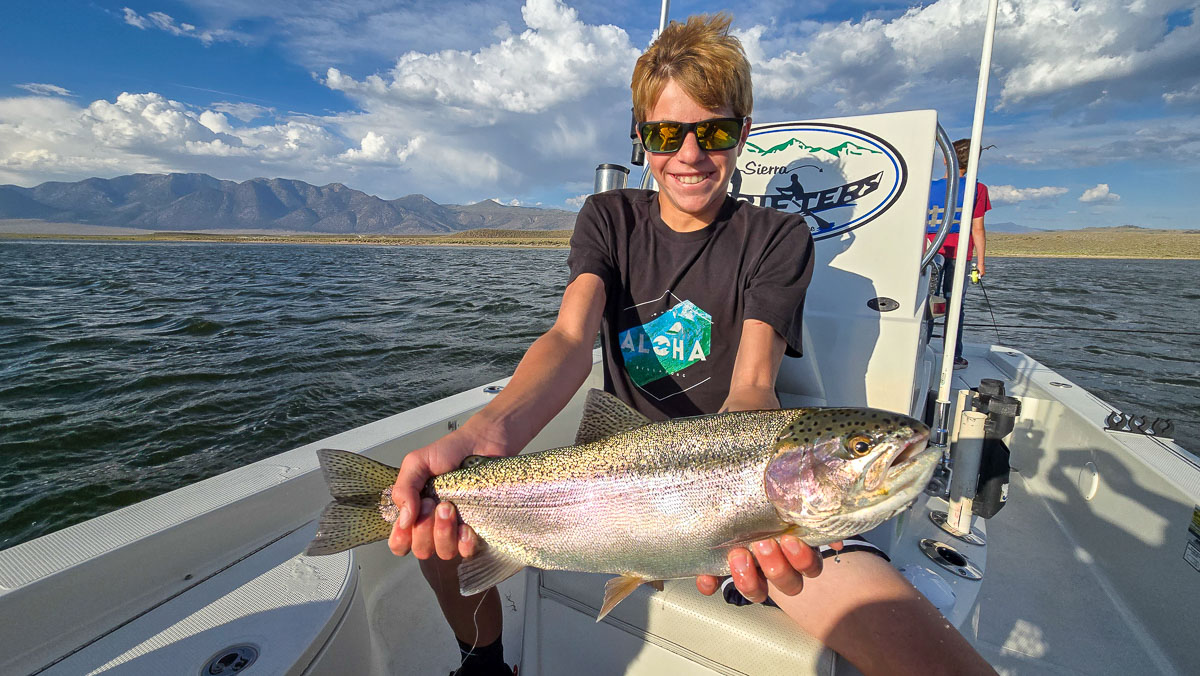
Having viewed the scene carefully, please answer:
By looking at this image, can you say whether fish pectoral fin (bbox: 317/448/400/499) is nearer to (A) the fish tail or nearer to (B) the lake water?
(A) the fish tail

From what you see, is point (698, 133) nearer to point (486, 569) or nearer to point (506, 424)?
point (506, 424)

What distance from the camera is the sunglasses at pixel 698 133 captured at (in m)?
2.71

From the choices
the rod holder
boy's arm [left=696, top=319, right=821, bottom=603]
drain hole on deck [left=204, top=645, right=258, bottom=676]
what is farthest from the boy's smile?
drain hole on deck [left=204, top=645, right=258, bottom=676]

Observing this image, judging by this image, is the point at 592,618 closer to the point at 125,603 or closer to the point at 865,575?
the point at 865,575

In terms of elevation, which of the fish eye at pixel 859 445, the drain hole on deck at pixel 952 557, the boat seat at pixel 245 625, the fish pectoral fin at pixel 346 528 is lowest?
the drain hole on deck at pixel 952 557

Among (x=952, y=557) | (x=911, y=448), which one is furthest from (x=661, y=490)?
(x=952, y=557)

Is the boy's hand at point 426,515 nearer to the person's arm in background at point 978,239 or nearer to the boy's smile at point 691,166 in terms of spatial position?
the boy's smile at point 691,166

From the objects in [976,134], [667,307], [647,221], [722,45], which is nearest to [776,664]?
[667,307]

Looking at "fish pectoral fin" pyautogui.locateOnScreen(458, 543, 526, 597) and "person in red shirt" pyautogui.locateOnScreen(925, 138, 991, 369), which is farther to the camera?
"person in red shirt" pyautogui.locateOnScreen(925, 138, 991, 369)

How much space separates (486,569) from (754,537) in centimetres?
110

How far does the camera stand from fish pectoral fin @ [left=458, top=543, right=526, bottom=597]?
84.8 inches

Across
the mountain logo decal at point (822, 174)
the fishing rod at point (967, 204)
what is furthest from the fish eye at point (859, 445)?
the mountain logo decal at point (822, 174)

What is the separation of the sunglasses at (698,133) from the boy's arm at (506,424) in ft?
2.63

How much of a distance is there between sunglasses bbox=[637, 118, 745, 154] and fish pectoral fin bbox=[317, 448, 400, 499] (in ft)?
6.73
